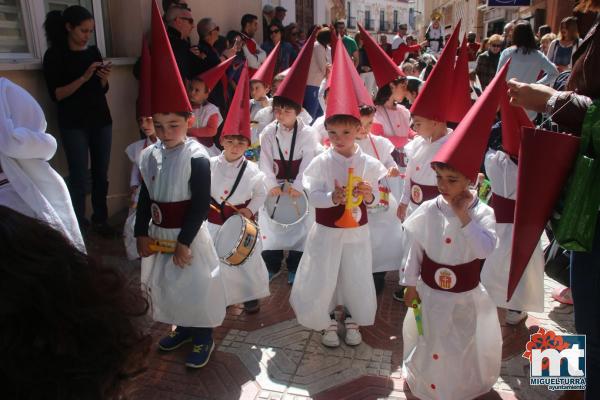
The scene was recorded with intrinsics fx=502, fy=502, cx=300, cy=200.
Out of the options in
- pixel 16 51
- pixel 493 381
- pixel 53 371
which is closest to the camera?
pixel 53 371

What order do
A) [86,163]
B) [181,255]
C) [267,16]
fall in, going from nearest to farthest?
1. [181,255]
2. [86,163]
3. [267,16]

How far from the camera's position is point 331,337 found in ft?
11.2

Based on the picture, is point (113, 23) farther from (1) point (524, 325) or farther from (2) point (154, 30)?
(1) point (524, 325)

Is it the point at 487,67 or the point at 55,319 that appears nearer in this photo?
the point at 55,319

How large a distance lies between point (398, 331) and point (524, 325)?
3.07 ft

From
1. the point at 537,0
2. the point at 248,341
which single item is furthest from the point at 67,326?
the point at 537,0

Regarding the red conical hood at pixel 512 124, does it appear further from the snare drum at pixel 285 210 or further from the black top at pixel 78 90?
the black top at pixel 78 90

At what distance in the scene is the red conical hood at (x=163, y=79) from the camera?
10.0ft

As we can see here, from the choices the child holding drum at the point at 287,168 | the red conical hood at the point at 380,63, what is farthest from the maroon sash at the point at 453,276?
the red conical hood at the point at 380,63

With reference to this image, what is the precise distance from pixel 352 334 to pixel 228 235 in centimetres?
→ 108

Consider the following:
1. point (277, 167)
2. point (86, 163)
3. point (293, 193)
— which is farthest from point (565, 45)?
point (86, 163)

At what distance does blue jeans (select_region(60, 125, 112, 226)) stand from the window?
0.84 meters

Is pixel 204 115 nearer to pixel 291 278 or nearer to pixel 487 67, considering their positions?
pixel 291 278

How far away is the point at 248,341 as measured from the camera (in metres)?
3.50
